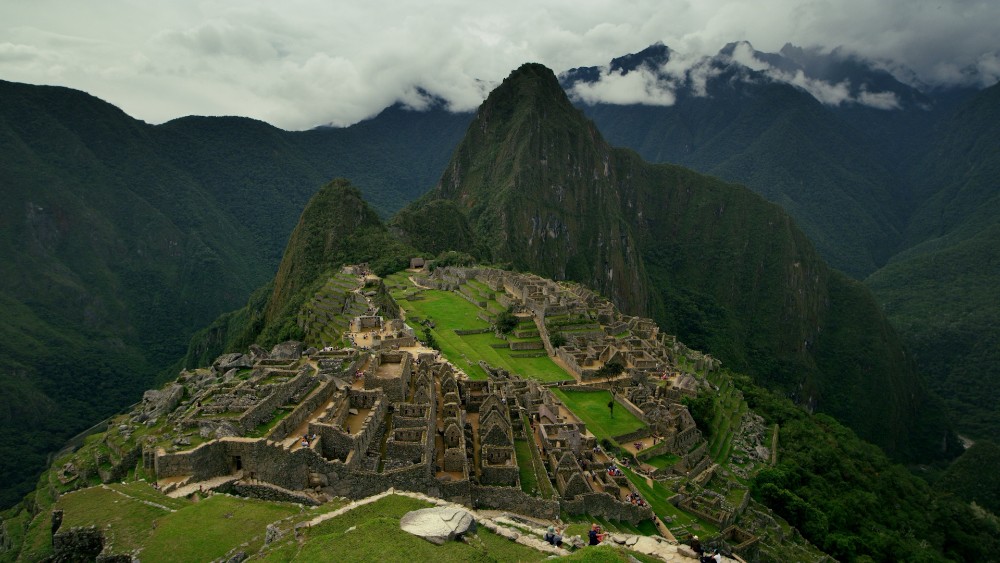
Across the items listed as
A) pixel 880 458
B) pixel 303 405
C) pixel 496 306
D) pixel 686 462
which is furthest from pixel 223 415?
pixel 880 458

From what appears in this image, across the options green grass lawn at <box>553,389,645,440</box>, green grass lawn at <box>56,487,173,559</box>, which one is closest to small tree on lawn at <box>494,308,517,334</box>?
green grass lawn at <box>553,389,645,440</box>

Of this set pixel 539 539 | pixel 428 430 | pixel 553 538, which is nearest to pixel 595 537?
pixel 553 538

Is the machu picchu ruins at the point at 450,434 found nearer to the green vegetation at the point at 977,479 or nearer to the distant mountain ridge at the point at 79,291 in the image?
the green vegetation at the point at 977,479

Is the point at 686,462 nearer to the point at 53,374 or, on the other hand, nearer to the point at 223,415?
the point at 223,415

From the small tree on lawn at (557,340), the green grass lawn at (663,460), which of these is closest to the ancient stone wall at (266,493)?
the green grass lawn at (663,460)

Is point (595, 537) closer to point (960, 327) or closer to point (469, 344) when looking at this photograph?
point (469, 344)

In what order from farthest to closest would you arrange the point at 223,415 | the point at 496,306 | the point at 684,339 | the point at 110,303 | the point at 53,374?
1. the point at 684,339
2. the point at 110,303
3. the point at 53,374
4. the point at 496,306
5. the point at 223,415
